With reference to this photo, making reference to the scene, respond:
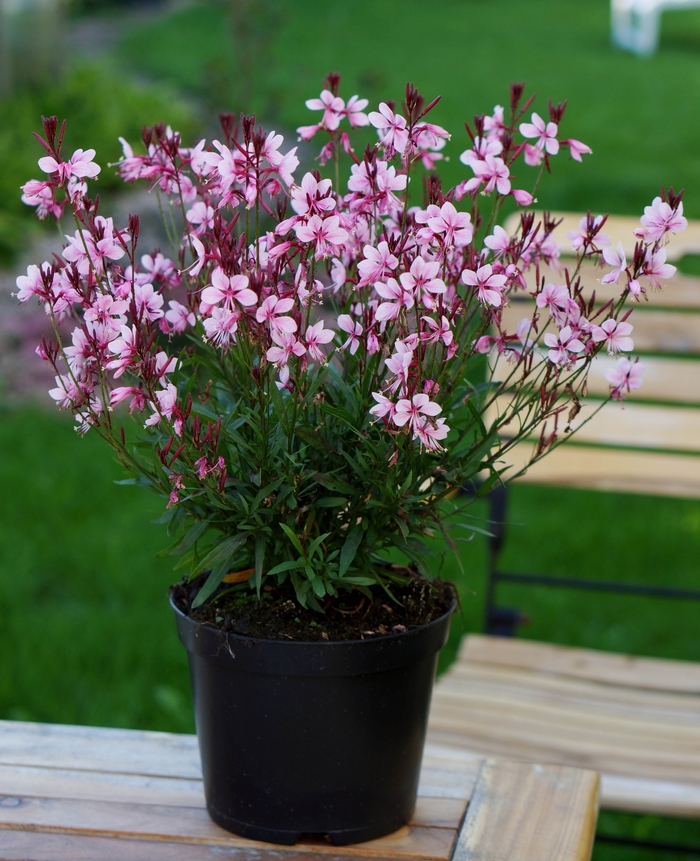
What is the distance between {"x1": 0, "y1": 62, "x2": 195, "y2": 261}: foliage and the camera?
6.19 m

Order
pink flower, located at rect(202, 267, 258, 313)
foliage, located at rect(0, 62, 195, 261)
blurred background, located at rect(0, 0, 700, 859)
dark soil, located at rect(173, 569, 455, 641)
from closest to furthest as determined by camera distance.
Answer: pink flower, located at rect(202, 267, 258, 313) < dark soil, located at rect(173, 569, 455, 641) < blurred background, located at rect(0, 0, 700, 859) < foliage, located at rect(0, 62, 195, 261)

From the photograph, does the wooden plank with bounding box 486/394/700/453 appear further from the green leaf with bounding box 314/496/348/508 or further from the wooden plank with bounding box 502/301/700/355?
the green leaf with bounding box 314/496/348/508

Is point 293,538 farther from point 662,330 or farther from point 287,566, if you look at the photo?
point 662,330

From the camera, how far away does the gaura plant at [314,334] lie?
106 centimetres

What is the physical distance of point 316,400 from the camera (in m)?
1.14

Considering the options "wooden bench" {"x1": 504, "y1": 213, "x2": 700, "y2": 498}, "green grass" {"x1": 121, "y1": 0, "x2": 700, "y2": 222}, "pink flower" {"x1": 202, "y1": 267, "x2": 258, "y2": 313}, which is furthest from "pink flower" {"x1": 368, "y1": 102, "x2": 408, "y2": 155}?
"green grass" {"x1": 121, "y1": 0, "x2": 700, "y2": 222}

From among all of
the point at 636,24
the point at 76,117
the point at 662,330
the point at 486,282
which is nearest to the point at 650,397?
the point at 662,330

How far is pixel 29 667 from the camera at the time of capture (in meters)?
2.78

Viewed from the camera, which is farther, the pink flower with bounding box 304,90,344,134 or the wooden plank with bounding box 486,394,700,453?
the wooden plank with bounding box 486,394,700,453

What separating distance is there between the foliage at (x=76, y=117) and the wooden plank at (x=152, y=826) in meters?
4.91

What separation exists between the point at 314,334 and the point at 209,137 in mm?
6656

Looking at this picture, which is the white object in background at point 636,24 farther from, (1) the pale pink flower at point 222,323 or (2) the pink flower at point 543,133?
(1) the pale pink flower at point 222,323

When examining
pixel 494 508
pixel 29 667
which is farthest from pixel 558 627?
pixel 29 667

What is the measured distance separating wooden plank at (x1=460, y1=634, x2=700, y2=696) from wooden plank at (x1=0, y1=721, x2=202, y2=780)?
0.88 m
